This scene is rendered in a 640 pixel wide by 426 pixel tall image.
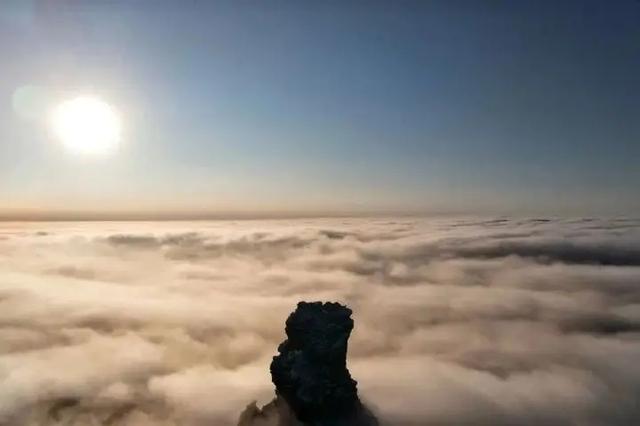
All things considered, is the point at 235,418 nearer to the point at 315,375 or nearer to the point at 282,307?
the point at 315,375

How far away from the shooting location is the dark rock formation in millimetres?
48656

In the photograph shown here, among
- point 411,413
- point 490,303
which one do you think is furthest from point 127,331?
point 490,303

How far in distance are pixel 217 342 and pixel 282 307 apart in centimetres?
3480

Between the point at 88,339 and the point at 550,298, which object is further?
the point at 550,298

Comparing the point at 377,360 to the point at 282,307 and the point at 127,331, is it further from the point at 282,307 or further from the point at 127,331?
the point at 127,331

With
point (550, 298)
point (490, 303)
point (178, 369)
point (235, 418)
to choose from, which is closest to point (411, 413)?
→ point (235, 418)

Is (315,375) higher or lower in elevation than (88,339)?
higher

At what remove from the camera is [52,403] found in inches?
2970

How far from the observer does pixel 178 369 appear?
310 feet

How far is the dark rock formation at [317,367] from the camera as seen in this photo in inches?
1916

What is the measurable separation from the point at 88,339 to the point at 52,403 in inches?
1840

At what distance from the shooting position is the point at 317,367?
49.4 m

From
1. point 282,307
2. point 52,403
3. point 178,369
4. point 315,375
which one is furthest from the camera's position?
point 282,307

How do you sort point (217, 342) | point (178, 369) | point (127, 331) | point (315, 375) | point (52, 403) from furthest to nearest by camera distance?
point (127, 331), point (217, 342), point (178, 369), point (52, 403), point (315, 375)
